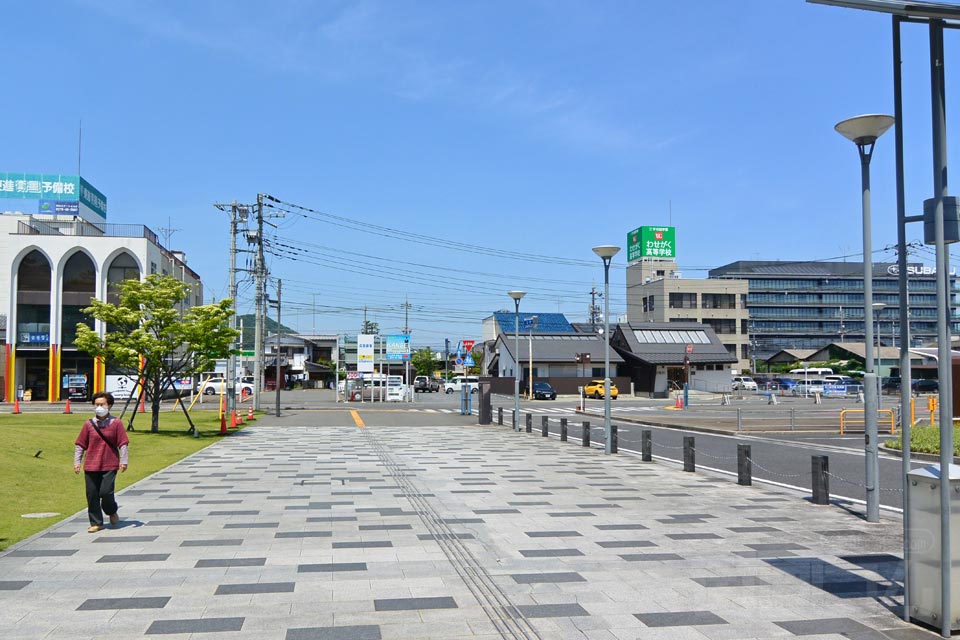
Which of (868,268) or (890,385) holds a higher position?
(868,268)

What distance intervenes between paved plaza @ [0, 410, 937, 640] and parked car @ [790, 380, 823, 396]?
153 feet

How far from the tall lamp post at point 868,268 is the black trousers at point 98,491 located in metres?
9.52

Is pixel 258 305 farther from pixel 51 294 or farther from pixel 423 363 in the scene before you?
pixel 423 363

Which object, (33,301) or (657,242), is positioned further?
(657,242)

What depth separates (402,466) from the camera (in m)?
17.4

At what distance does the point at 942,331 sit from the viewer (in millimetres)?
5699

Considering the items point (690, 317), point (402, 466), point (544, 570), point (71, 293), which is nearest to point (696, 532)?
point (544, 570)

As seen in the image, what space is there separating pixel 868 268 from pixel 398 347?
2247 inches

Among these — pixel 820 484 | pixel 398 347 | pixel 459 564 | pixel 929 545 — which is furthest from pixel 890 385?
pixel 929 545

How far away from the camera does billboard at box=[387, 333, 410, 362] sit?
65688 mm

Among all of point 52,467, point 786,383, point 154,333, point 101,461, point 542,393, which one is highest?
point 154,333

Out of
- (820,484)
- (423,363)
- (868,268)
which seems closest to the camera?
(868,268)

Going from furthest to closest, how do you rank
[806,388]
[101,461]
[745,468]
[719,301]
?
[719,301] < [806,388] < [745,468] < [101,461]

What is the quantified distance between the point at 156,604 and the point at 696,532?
244 inches
